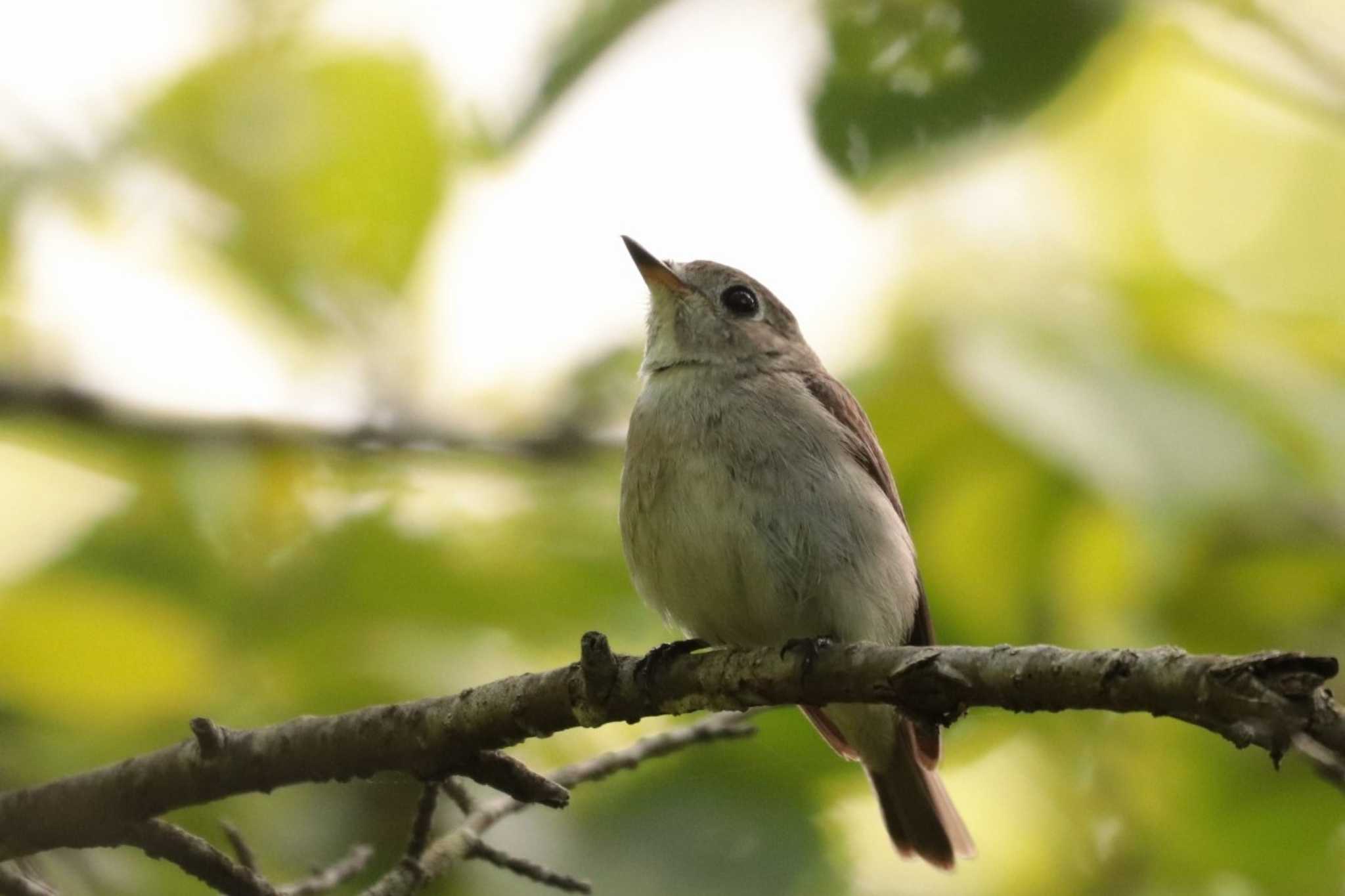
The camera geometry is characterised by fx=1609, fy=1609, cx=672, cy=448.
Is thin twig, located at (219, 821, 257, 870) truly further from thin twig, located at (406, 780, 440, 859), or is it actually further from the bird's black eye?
the bird's black eye

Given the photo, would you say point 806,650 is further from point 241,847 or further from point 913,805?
point 913,805

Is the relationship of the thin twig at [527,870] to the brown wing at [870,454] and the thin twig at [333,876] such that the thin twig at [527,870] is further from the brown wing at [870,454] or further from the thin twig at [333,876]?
the brown wing at [870,454]

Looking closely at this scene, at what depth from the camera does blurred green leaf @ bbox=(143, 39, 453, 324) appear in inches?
239

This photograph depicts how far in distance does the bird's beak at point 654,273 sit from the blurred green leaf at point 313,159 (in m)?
1.14

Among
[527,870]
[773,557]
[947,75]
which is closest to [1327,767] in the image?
[947,75]

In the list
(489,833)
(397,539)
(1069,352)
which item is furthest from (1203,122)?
(489,833)

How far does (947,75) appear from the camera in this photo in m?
4.00

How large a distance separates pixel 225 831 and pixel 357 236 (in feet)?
8.97

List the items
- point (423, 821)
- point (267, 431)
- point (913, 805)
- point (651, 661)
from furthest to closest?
point (913, 805)
point (267, 431)
point (651, 661)
point (423, 821)

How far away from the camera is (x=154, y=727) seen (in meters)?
5.12

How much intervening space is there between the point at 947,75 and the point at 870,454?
2.15m

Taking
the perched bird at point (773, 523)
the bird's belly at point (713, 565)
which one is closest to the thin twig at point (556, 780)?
the perched bird at point (773, 523)

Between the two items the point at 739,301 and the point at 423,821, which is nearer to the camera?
the point at 423,821

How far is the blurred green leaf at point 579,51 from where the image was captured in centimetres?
422
